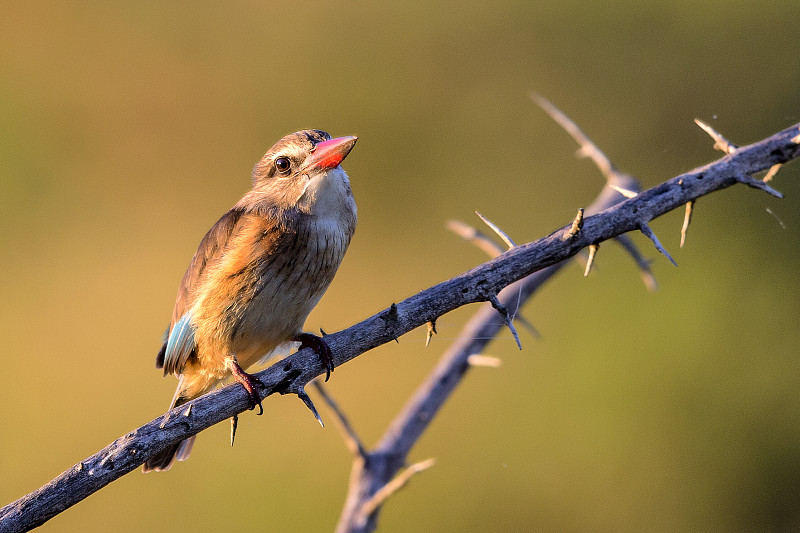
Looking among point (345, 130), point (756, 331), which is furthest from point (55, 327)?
point (756, 331)

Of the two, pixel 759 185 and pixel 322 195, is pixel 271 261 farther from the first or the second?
pixel 759 185

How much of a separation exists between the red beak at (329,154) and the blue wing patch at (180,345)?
2.52ft

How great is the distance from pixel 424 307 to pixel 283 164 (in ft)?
3.62

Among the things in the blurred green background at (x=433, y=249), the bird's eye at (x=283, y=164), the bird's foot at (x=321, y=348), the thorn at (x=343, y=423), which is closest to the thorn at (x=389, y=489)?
the thorn at (x=343, y=423)

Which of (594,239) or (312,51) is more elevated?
(312,51)

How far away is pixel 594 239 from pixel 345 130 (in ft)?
13.8

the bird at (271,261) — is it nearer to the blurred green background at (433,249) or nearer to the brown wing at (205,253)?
the brown wing at (205,253)

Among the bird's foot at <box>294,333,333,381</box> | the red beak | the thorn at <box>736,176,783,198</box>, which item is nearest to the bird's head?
the red beak

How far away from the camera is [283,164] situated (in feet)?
10.3

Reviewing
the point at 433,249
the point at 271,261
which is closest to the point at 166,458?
the point at 271,261

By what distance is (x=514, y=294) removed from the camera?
3.15 meters

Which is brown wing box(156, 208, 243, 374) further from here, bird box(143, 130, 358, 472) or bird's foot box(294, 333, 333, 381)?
bird's foot box(294, 333, 333, 381)

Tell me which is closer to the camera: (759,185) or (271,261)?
(759,185)

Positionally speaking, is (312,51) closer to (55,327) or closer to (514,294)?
(55,327)
